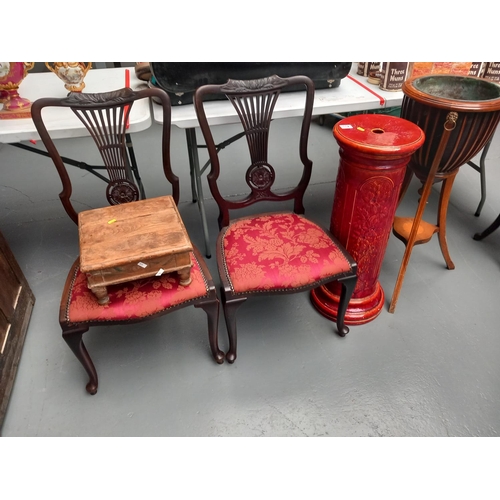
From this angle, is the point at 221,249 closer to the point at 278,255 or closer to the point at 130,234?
the point at 278,255

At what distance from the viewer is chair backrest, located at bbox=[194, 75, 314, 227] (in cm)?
145

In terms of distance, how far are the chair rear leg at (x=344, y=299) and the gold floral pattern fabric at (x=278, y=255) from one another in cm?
8

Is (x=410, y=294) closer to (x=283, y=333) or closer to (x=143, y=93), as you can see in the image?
(x=283, y=333)

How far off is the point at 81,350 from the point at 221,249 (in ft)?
2.18

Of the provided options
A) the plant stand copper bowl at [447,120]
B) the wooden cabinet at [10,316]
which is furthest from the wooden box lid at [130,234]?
the plant stand copper bowl at [447,120]

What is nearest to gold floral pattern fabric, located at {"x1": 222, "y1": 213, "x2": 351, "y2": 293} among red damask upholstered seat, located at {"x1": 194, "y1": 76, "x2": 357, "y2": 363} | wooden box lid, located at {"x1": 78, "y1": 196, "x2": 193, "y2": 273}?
red damask upholstered seat, located at {"x1": 194, "y1": 76, "x2": 357, "y2": 363}

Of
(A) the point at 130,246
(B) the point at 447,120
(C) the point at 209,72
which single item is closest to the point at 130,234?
(A) the point at 130,246

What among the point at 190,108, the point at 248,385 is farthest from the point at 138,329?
the point at 190,108

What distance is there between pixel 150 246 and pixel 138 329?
720mm

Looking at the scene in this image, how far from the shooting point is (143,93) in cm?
140

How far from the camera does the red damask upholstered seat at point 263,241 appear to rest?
1406mm

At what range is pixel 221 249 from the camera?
1529 millimetres

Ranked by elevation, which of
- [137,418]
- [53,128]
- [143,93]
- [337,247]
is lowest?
[137,418]

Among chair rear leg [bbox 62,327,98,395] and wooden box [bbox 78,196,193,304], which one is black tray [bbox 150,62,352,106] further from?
chair rear leg [bbox 62,327,98,395]
